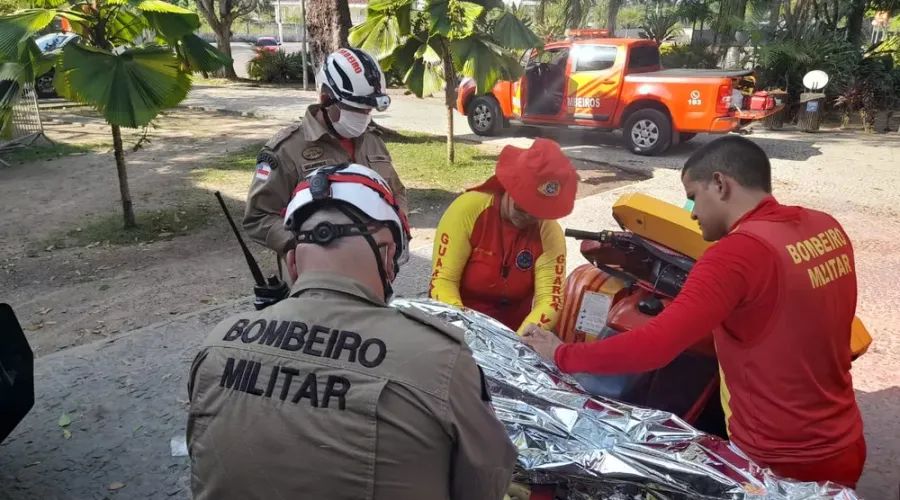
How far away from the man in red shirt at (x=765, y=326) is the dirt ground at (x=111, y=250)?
162 inches

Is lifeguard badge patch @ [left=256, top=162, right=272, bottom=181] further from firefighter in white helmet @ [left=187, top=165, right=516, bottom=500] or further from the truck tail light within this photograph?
the truck tail light

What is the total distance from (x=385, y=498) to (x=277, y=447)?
0.20 meters

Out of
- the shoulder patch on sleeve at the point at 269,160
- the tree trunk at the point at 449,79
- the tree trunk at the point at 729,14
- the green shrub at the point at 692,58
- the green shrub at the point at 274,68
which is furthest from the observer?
the green shrub at the point at 274,68

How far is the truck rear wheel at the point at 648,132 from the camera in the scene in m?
11.2

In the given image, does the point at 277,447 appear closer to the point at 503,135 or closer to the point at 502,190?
the point at 502,190

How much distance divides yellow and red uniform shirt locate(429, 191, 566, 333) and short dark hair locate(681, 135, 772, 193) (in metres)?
0.83

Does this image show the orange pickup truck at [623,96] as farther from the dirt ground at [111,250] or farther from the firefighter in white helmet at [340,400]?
the firefighter in white helmet at [340,400]

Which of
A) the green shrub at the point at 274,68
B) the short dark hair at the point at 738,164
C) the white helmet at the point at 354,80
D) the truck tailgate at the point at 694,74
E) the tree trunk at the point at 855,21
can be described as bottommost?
the short dark hair at the point at 738,164

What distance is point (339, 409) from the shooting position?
1108 millimetres

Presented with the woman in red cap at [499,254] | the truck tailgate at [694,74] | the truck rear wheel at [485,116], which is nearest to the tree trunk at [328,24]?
the truck rear wheel at [485,116]

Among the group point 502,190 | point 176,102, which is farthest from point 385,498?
point 176,102

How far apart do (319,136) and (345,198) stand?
72.6 inches

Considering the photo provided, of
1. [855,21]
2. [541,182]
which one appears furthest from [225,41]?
[541,182]

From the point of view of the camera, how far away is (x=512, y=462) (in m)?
1.30
